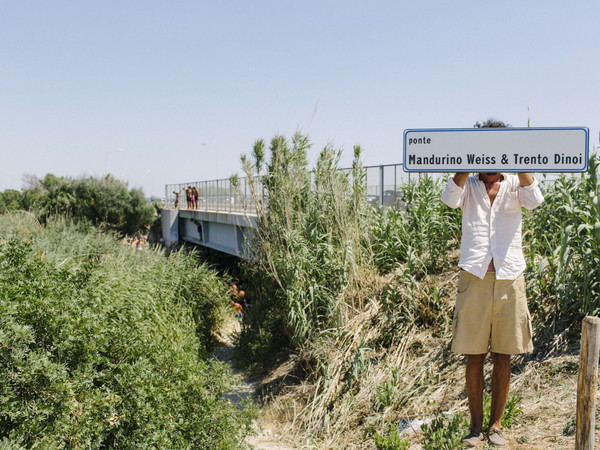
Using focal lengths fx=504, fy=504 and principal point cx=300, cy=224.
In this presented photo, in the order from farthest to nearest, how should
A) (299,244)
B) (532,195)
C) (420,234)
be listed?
(299,244)
(420,234)
(532,195)

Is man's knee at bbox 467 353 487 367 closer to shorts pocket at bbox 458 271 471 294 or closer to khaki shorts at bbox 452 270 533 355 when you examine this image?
khaki shorts at bbox 452 270 533 355

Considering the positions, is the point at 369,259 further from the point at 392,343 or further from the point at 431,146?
the point at 431,146

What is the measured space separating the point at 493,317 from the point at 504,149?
3.90 feet

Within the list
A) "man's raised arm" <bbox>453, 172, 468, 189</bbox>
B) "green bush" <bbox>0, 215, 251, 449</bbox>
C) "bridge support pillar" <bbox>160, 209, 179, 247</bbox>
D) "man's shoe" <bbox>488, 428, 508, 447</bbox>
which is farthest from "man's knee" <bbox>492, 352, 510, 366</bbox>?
"bridge support pillar" <bbox>160, 209, 179, 247</bbox>

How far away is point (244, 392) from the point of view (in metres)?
8.26

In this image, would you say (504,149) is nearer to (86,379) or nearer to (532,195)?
(532,195)

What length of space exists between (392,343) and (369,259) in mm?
1623

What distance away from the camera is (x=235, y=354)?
9.59 meters

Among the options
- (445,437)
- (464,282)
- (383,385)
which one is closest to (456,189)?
(464,282)

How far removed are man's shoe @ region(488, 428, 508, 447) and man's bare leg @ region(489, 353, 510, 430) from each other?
3 cm

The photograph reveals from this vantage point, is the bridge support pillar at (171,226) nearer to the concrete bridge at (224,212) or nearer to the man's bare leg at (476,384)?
the concrete bridge at (224,212)

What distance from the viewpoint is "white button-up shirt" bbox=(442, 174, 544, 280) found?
3543 millimetres

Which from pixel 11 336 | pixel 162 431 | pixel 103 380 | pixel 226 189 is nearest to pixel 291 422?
pixel 162 431

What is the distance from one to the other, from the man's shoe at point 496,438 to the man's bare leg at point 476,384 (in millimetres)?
89
